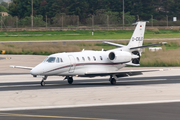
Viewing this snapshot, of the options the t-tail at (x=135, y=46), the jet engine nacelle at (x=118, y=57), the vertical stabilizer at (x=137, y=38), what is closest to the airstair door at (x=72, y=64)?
the jet engine nacelle at (x=118, y=57)

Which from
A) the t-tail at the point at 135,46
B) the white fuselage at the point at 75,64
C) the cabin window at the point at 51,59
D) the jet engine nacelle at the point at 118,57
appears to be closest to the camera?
the white fuselage at the point at 75,64

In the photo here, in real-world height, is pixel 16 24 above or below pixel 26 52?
above

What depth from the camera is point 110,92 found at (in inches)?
941

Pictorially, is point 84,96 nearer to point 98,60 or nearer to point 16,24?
point 98,60

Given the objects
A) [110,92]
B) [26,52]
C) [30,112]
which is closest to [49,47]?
[26,52]

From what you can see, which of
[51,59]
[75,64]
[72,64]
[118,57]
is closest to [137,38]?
[118,57]

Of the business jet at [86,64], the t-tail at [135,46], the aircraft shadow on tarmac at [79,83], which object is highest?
the t-tail at [135,46]

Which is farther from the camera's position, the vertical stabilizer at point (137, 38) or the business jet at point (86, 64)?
the vertical stabilizer at point (137, 38)

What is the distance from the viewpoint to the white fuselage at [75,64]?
26.9m

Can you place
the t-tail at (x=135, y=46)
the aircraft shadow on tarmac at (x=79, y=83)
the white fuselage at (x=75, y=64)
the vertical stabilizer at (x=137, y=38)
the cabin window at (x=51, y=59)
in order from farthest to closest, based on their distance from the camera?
the vertical stabilizer at (x=137, y=38) < the t-tail at (x=135, y=46) < the cabin window at (x=51, y=59) < the aircraft shadow on tarmac at (x=79, y=83) < the white fuselage at (x=75, y=64)

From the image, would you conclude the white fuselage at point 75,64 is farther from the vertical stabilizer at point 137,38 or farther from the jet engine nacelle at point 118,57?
the vertical stabilizer at point 137,38

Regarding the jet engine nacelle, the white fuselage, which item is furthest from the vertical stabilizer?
the white fuselage

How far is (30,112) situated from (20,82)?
44.0 ft

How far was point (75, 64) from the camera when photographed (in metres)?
28.0
